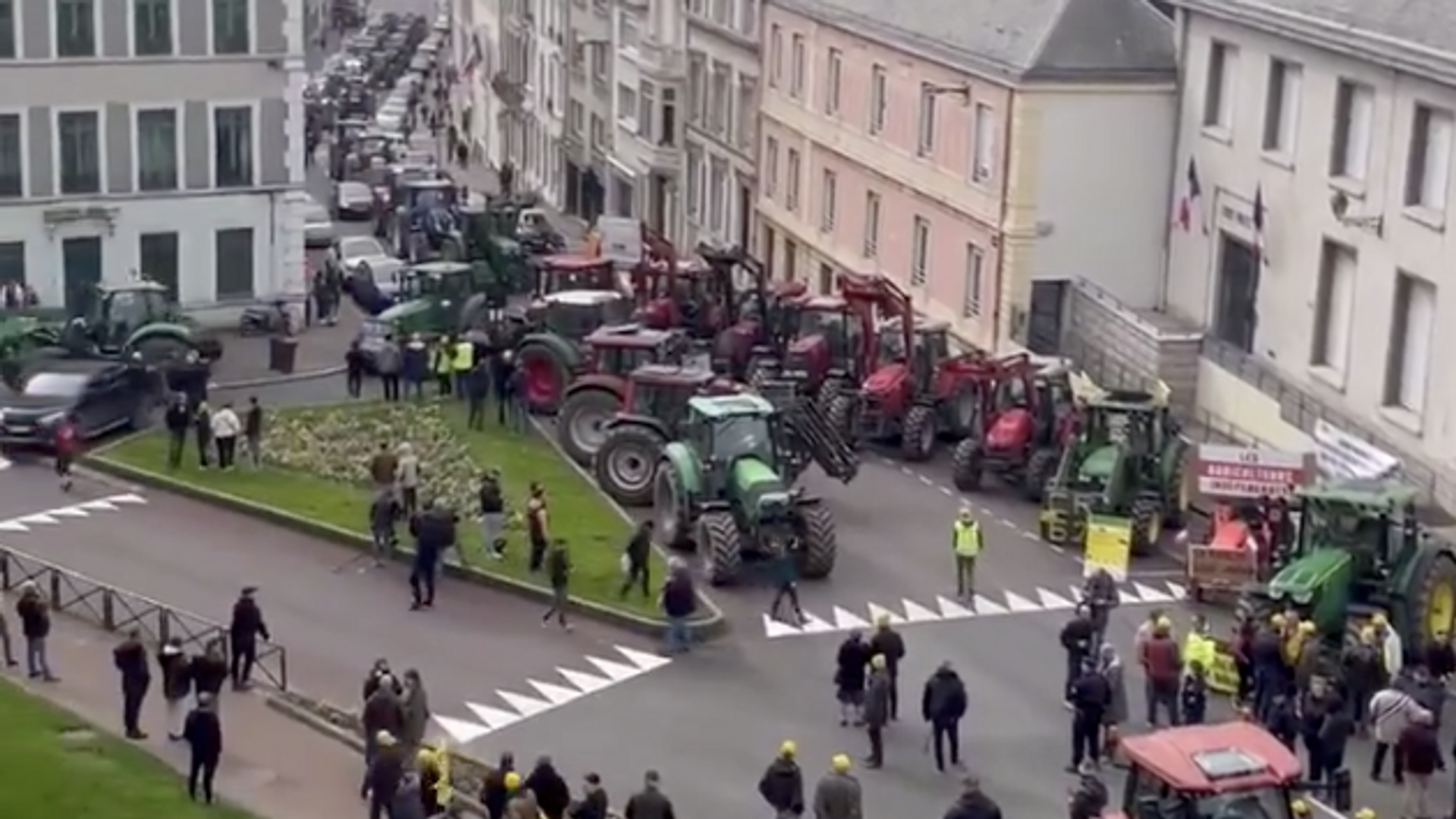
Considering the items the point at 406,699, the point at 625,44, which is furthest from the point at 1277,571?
the point at 625,44

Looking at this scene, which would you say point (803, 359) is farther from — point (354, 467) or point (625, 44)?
point (625, 44)

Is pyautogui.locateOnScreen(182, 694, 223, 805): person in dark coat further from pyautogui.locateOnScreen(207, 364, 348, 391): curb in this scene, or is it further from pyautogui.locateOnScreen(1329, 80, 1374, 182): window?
pyautogui.locateOnScreen(1329, 80, 1374, 182): window

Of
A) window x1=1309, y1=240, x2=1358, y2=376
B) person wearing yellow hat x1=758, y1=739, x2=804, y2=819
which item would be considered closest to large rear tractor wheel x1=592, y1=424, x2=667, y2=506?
window x1=1309, y1=240, x2=1358, y2=376

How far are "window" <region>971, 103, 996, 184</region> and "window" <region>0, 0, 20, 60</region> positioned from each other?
2090 cm

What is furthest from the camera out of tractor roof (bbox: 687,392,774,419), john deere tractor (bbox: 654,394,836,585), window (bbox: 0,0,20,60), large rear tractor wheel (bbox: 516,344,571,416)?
window (bbox: 0,0,20,60)

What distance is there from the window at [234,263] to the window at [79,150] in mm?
3268

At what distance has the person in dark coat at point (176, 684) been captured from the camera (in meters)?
27.5

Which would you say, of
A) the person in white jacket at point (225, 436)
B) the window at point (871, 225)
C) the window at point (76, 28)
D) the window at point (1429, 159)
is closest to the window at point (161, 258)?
the window at point (76, 28)

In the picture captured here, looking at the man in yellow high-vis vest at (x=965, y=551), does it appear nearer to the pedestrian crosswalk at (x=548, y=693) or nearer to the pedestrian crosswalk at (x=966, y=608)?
the pedestrian crosswalk at (x=966, y=608)

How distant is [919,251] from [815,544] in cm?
1954

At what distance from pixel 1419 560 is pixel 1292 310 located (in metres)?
12.9

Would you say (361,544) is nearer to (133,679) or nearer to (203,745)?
(133,679)

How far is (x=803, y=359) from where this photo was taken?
4550 cm

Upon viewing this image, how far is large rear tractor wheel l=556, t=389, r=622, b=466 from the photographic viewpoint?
41.8m
